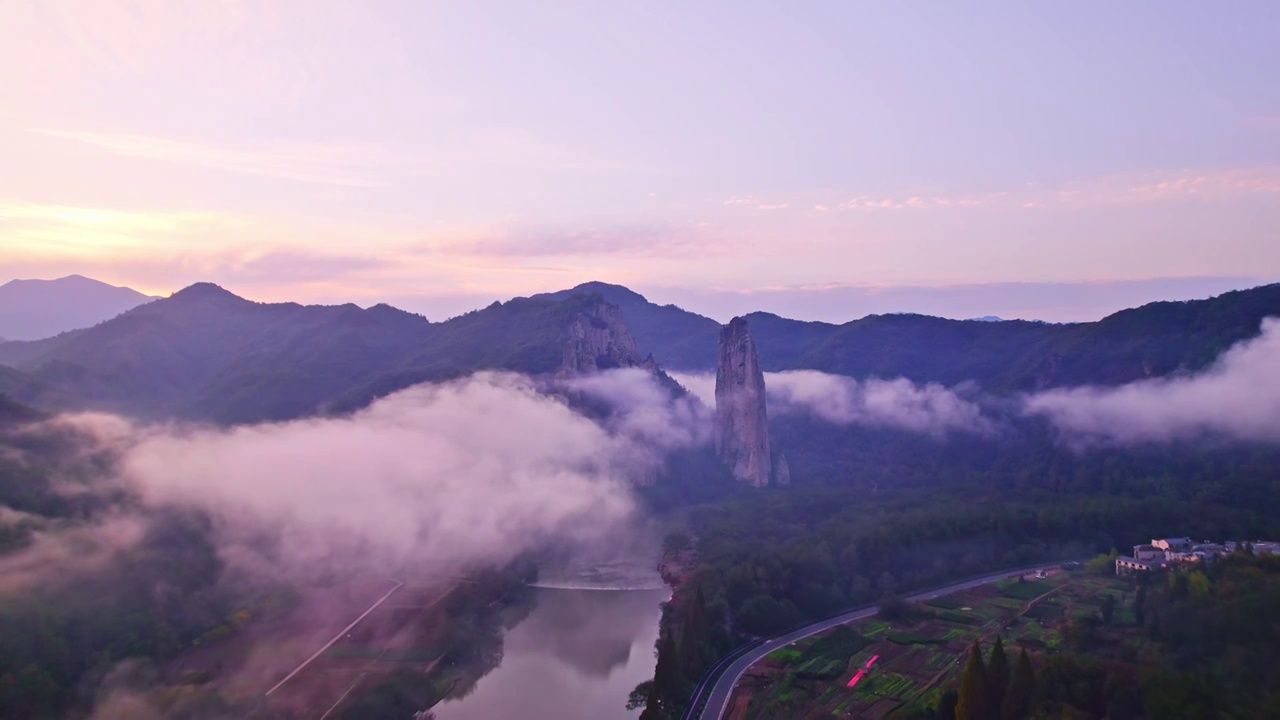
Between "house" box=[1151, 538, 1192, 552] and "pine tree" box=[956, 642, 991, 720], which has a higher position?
"pine tree" box=[956, 642, 991, 720]

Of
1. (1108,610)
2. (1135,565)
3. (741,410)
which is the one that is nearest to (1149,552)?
(1135,565)

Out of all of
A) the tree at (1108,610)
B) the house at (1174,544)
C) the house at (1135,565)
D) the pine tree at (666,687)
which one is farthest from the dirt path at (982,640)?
the house at (1174,544)

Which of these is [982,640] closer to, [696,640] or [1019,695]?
[1019,695]

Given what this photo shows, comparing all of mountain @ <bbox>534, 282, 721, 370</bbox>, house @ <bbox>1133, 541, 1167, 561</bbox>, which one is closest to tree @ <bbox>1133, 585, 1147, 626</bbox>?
house @ <bbox>1133, 541, 1167, 561</bbox>

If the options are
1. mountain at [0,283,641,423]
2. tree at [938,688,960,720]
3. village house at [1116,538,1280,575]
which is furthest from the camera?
mountain at [0,283,641,423]

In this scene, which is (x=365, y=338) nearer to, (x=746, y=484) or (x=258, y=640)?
(x=746, y=484)

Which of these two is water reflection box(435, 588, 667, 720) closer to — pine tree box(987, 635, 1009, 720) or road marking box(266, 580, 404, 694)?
road marking box(266, 580, 404, 694)

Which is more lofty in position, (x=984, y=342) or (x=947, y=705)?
(x=984, y=342)
